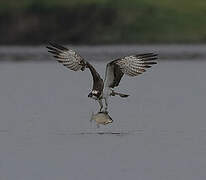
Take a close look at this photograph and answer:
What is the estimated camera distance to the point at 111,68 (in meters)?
28.5

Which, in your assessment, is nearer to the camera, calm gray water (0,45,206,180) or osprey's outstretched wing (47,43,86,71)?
calm gray water (0,45,206,180)

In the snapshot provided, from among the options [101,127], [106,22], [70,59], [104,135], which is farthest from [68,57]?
[106,22]

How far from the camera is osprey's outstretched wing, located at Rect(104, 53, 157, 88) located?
1119 inches

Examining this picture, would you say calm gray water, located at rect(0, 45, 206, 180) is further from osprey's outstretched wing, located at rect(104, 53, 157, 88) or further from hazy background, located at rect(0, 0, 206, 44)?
hazy background, located at rect(0, 0, 206, 44)

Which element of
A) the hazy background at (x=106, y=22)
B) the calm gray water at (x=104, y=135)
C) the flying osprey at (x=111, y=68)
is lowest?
the calm gray water at (x=104, y=135)

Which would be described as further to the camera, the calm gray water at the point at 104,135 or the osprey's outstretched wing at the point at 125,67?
the osprey's outstretched wing at the point at 125,67

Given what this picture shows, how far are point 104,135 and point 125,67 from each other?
1.92 m

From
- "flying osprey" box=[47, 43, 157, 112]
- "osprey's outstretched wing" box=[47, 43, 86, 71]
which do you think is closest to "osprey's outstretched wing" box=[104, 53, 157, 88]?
"flying osprey" box=[47, 43, 157, 112]

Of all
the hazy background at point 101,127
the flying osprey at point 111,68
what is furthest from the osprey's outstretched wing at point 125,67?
the hazy background at point 101,127

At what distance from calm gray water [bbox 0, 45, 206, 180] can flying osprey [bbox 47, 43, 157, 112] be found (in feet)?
3.27

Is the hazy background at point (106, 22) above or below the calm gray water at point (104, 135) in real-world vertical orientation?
above

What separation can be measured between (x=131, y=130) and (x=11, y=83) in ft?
61.2

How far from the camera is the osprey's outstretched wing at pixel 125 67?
93.2ft

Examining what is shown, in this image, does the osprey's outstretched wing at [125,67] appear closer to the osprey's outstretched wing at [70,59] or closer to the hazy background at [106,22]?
the osprey's outstretched wing at [70,59]
